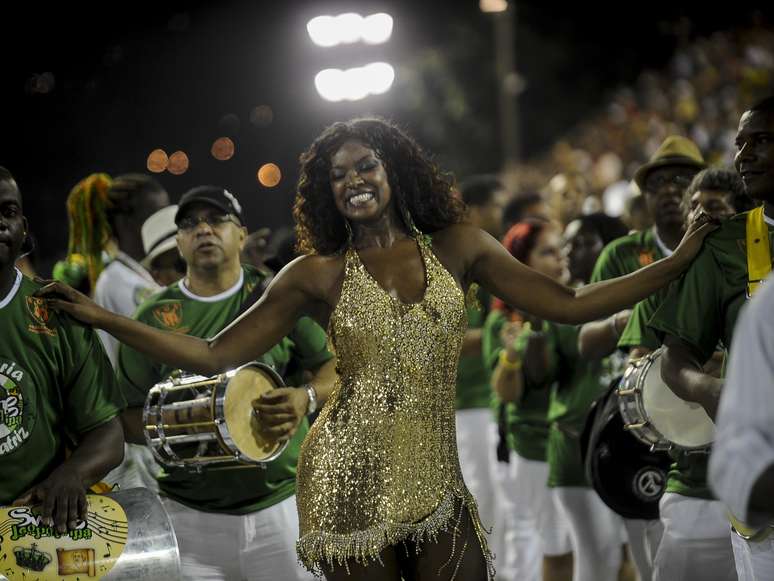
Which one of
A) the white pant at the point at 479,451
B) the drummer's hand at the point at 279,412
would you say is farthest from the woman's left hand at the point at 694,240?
the white pant at the point at 479,451

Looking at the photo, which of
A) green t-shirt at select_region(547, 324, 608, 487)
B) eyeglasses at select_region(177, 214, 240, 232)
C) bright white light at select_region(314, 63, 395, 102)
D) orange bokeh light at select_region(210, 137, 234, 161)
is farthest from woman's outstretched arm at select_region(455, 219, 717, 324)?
orange bokeh light at select_region(210, 137, 234, 161)

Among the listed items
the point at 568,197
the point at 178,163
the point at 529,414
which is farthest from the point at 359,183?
the point at 178,163

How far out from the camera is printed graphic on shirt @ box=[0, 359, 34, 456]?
4648mm

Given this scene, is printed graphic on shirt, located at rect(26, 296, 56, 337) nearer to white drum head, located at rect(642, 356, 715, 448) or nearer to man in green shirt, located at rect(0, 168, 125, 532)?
man in green shirt, located at rect(0, 168, 125, 532)

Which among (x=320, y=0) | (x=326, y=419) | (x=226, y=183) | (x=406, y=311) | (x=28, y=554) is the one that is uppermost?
(x=320, y=0)

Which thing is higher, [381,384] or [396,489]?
[381,384]

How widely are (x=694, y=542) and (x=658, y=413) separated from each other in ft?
1.80

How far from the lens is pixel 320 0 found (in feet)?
63.0

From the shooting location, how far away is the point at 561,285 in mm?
4922

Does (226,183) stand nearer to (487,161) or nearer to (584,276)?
(584,276)

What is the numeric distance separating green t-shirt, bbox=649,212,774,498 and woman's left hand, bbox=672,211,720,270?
0.07 feet

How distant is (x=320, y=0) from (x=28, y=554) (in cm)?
1568

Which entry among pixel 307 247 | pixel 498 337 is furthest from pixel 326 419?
pixel 498 337

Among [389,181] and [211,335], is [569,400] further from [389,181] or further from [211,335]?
[389,181]
